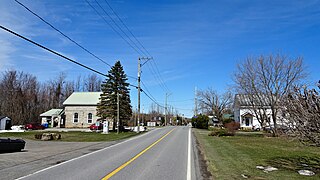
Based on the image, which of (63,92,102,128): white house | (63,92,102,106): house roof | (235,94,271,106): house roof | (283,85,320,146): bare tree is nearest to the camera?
(283,85,320,146): bare tree

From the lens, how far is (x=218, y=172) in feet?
32.1

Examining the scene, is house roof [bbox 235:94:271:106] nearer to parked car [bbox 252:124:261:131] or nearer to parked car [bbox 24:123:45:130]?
parked car [bbox 252:124:261:131]

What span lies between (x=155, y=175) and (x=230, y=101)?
6884 centimetres

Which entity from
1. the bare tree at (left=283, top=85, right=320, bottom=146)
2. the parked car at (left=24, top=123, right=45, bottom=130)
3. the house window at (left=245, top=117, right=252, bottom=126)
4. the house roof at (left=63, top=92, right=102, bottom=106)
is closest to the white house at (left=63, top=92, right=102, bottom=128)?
the house roof at (left=63, top=92, right=102, bottom=106)

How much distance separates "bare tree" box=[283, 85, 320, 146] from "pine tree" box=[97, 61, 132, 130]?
1350 inches

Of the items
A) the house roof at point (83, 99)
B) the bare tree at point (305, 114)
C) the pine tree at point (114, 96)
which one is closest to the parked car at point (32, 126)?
the house roof at point (83, 99)

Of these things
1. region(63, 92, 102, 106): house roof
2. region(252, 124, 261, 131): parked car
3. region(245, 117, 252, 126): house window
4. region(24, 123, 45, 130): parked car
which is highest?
region(63, 92, 102, 106): house roof

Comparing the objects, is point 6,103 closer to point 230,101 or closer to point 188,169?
point 230,101

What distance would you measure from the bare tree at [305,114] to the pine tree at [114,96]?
34.3 m

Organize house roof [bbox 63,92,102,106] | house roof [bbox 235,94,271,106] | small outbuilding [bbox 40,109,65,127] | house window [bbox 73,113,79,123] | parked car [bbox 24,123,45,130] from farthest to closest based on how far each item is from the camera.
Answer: small outbuilding [bbox 40,109,65,127]
house roof [bbox 63,92,102,106]
house window [bbox 73,113,79,123]
parked car [bbox 24,123,45,130]
house roof [bbox 235,94,271,106]

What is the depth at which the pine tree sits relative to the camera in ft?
139

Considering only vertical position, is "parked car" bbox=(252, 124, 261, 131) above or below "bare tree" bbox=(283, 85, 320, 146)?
below

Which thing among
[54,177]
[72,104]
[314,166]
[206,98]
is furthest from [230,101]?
[54,177]

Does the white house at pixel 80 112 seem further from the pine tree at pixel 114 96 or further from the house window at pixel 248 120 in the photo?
the house window at pixel 248 120
